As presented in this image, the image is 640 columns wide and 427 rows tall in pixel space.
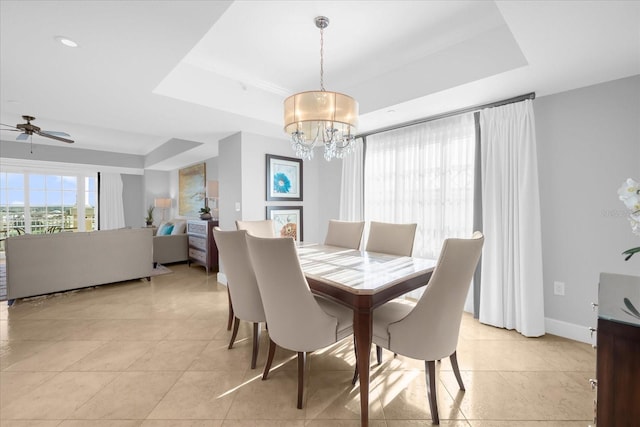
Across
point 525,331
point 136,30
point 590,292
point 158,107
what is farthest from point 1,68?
point 590,292

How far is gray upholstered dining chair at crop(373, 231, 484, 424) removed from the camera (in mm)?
1373

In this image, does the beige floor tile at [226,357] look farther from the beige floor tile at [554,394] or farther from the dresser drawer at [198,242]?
the dresser drawer at [198,242]

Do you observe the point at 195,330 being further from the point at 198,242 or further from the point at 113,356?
the point at 198,242

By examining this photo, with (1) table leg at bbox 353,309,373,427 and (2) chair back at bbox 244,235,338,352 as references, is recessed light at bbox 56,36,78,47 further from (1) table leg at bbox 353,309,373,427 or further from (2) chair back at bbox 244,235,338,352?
(1) table leg at bbox 353,309,373,427

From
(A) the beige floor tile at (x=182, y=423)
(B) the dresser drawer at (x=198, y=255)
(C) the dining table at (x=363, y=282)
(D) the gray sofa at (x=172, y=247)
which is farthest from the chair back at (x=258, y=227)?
(D) the gray sofa at (x=172, y=247)

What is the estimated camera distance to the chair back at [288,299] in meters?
1.45

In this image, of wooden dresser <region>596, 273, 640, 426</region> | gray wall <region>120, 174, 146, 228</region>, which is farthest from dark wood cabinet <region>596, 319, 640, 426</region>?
gray wall <region>120, 174, 146, 228</region>

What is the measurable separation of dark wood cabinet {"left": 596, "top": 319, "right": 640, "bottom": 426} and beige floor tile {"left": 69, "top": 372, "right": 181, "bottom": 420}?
2058 mm

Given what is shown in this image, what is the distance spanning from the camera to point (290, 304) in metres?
1.52

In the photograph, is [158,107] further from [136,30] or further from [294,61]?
[294,61]

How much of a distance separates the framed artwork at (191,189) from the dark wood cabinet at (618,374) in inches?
254

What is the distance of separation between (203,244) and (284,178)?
1.99 m

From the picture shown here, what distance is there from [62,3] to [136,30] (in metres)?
0.34

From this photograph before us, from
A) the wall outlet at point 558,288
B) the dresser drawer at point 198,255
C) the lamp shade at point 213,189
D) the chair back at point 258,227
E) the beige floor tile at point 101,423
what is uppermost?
the lamp shade at point 213,189
